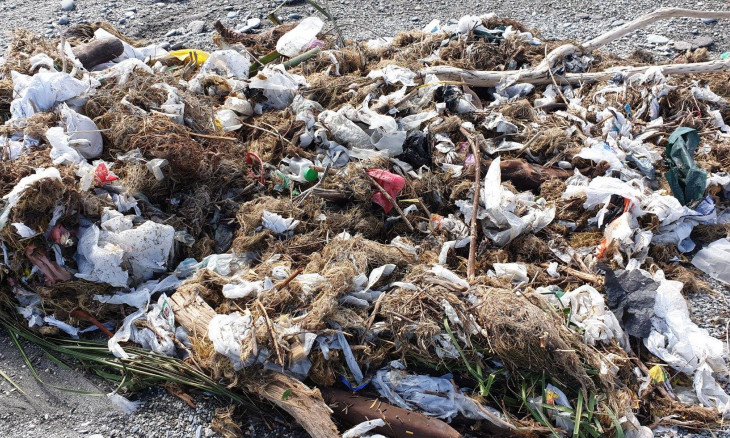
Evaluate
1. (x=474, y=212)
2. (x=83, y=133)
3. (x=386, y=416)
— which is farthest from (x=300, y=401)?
(x=83, y=133)

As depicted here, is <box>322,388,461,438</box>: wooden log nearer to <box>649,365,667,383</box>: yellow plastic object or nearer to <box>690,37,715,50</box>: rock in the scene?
<box>649,365,667,383</box>: yellow plastic object

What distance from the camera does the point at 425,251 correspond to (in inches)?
147

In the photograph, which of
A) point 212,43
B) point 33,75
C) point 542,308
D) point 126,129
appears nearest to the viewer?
point 542,308

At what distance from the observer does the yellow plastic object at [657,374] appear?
305cm

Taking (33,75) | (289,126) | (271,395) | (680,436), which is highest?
(33,75)

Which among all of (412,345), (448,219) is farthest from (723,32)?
(412,345)

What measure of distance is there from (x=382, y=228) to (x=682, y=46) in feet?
14.6

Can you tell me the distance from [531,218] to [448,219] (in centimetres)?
53

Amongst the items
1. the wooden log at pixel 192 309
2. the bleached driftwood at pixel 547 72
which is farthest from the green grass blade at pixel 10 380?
the bleached driftwood at pixel 547 72

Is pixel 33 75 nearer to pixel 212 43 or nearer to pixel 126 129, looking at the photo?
pixel 126 129

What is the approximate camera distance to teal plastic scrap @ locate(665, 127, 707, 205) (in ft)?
13.5

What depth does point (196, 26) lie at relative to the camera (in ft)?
22.6

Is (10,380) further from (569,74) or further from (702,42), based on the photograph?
(702,42)

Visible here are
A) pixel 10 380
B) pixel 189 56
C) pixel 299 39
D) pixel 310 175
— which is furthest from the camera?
pixel 299 39
